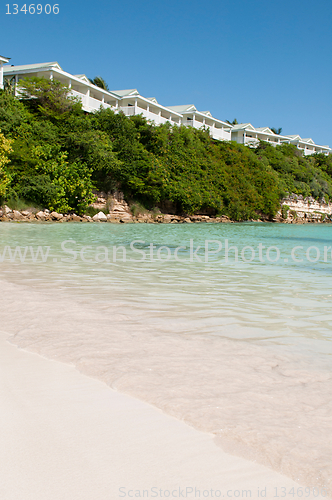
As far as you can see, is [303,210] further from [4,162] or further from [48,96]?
[4,162]

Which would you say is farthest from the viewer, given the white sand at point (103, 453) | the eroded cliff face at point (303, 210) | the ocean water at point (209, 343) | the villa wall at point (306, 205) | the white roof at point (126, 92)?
the villa wall at point (306, 205)

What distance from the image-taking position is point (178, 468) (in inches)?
70.4

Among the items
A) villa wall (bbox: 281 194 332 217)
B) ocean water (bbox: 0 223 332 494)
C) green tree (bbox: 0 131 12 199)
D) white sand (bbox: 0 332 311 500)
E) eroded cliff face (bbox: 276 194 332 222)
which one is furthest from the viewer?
villa wall (bbox: 281 194 332 217)

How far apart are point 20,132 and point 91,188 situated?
6980 mm

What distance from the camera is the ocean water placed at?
2124 millimetres

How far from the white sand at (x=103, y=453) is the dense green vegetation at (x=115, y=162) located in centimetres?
2593

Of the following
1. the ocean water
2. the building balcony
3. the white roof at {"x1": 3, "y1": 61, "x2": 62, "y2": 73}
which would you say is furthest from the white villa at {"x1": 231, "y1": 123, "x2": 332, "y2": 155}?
the ocean water

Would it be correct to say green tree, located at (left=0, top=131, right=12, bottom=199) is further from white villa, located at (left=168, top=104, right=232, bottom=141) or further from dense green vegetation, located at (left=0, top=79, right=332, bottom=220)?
white villa, located at (left=168, top=104, right=232, bottom=141)

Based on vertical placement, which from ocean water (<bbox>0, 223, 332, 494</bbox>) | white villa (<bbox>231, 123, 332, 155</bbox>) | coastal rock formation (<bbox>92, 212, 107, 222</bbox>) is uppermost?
white villa (<bbox>231, 123, 332, 155</bbox>)

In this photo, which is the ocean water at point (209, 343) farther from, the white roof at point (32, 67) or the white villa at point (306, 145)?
the white villa at point (306, 145)

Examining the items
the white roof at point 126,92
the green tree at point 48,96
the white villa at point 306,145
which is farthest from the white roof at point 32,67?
the white villa at point 306,145

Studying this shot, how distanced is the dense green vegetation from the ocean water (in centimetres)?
2256

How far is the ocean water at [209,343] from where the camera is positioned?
2124 mm

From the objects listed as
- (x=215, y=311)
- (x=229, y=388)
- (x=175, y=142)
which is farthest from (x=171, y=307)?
(x=175, y=142)
